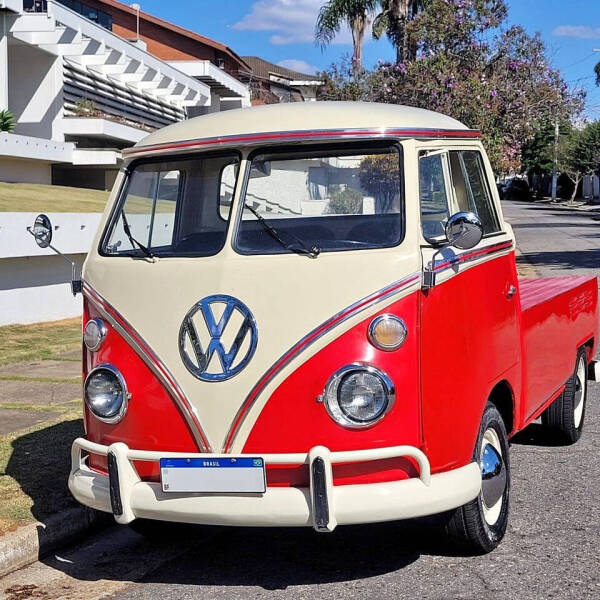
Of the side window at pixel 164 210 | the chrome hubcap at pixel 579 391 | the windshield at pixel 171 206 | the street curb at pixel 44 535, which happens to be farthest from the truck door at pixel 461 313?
the street curb at pixel 44 535

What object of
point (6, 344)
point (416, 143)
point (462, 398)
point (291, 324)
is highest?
point (416, 143)

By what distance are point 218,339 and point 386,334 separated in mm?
739

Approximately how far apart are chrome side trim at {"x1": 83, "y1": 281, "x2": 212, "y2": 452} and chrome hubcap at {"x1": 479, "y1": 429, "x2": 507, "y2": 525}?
140 cm

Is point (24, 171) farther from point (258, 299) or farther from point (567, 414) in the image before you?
point (258, 299)

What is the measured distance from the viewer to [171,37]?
185 feet

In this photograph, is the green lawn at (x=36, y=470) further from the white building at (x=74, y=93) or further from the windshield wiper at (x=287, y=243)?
the white building at (x=74, y=93)

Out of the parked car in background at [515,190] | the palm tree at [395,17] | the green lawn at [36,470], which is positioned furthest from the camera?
the parked car in background at [515,190]

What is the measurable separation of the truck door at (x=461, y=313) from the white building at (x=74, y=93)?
1584 centimetres

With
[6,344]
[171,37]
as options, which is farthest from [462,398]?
[171,37]

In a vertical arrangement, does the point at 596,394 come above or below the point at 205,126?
below

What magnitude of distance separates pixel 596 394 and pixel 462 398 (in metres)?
5.22

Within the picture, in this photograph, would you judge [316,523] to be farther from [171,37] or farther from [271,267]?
[171,37]

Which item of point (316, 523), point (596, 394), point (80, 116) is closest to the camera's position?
point (316, 523)

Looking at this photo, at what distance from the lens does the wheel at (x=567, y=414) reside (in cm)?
741
